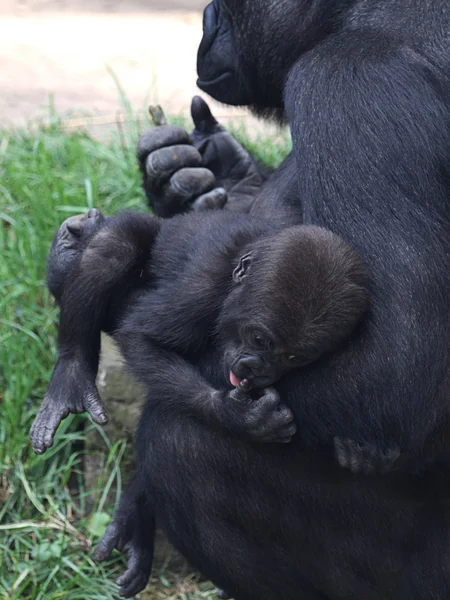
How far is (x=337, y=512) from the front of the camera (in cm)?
231

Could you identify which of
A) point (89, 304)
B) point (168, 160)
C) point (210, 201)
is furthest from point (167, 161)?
point (89, 304)

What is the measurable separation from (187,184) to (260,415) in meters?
1.08

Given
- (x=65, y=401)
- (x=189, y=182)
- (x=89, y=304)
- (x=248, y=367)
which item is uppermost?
(x=248, y=367)

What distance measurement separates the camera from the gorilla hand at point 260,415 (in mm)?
2100

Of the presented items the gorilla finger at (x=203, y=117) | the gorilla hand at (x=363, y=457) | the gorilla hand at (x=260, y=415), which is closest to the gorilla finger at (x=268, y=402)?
the gorilla hand at (x=260, y=415)

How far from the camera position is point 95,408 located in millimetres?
2512

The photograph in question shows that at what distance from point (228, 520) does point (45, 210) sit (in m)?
2.04

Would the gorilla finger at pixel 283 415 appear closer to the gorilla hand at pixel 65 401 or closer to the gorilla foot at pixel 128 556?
the gorilla hand at pixel 65 401

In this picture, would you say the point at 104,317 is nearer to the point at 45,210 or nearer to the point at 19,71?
the point at 45,210

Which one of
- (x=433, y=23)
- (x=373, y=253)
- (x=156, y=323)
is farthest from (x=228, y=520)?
(x=433, y=23)

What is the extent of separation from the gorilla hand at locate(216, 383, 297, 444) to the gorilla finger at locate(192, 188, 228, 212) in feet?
3.06

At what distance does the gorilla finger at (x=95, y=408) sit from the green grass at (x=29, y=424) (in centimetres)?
56

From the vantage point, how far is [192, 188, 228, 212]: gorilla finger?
117 inches

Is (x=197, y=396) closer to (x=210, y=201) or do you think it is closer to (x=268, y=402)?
(x=268, y=402)
